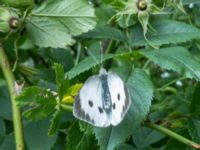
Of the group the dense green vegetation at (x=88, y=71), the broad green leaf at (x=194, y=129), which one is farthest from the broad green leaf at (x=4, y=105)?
the broad green leaf at (x=194, y=129)

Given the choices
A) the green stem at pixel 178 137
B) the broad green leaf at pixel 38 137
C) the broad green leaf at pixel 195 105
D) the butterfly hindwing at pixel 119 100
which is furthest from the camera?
the broad green leaf at pixel 195 105

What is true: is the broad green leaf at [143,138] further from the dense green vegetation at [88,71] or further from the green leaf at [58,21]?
the green leaf at [58,21]

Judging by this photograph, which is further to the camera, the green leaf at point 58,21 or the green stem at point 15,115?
the green leaf at point 58,21

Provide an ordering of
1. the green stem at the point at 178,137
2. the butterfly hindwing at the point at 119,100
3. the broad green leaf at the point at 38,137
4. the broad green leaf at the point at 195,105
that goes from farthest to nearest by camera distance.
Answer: the broad green leaf at the point at 195,105 < the broad green leaf at the point at 38,137 < the green stem at the point at 178,137 < the butterfly hindwing at the point at 119,100

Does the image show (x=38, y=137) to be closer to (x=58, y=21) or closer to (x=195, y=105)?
(x=58, y=21)

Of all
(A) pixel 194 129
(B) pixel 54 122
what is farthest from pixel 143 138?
(B) pixel 54 122

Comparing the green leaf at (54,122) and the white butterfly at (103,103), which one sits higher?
the white butterfly at (103,103)

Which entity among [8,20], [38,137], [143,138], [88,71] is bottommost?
[143,138]

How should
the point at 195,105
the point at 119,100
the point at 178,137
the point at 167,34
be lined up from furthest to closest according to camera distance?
the point at 195,105
the point at 167,34
the point at 178,137
the point at 119,100

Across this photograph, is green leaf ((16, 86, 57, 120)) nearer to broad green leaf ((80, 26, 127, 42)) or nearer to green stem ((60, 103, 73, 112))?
green stem ((60, 103, 73, 112))
